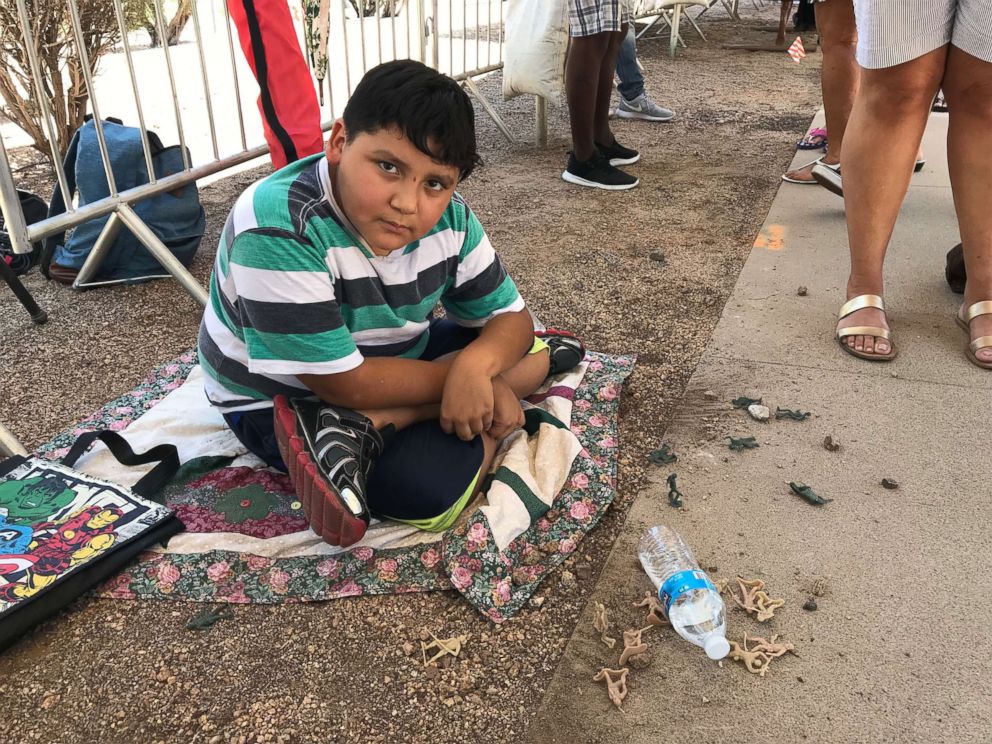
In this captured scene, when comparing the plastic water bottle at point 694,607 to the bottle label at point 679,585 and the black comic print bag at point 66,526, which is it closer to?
the bottle label at point 679,585

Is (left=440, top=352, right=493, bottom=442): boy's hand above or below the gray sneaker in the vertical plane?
above

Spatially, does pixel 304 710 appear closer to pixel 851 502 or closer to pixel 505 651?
pixel 505 651

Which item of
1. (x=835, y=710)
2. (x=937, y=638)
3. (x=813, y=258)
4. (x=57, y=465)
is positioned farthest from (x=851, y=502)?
(x=57, y=465)

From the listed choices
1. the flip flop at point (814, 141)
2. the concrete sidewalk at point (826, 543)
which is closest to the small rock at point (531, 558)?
the concrete sidewalk at point (826, 543)

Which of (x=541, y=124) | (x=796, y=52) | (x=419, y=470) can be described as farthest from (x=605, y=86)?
(x=796, y=52)

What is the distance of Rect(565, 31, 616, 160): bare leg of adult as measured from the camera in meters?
3.96

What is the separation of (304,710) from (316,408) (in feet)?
2.04

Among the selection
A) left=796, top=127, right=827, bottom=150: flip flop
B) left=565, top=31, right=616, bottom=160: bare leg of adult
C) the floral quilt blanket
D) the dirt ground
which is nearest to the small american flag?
the dirt ground

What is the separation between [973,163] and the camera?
2463 mm

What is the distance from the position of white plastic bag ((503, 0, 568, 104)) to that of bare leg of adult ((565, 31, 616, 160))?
7.7 inches

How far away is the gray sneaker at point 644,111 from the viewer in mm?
5434

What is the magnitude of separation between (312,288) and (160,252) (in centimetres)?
144

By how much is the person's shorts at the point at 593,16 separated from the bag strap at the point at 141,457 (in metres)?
2.79

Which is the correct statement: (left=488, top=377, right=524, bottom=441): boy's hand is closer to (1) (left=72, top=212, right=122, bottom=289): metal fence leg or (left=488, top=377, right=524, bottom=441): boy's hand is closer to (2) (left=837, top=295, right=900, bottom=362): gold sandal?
(2) (left=837, top=295, right=900, bottom=362): gold sandal
